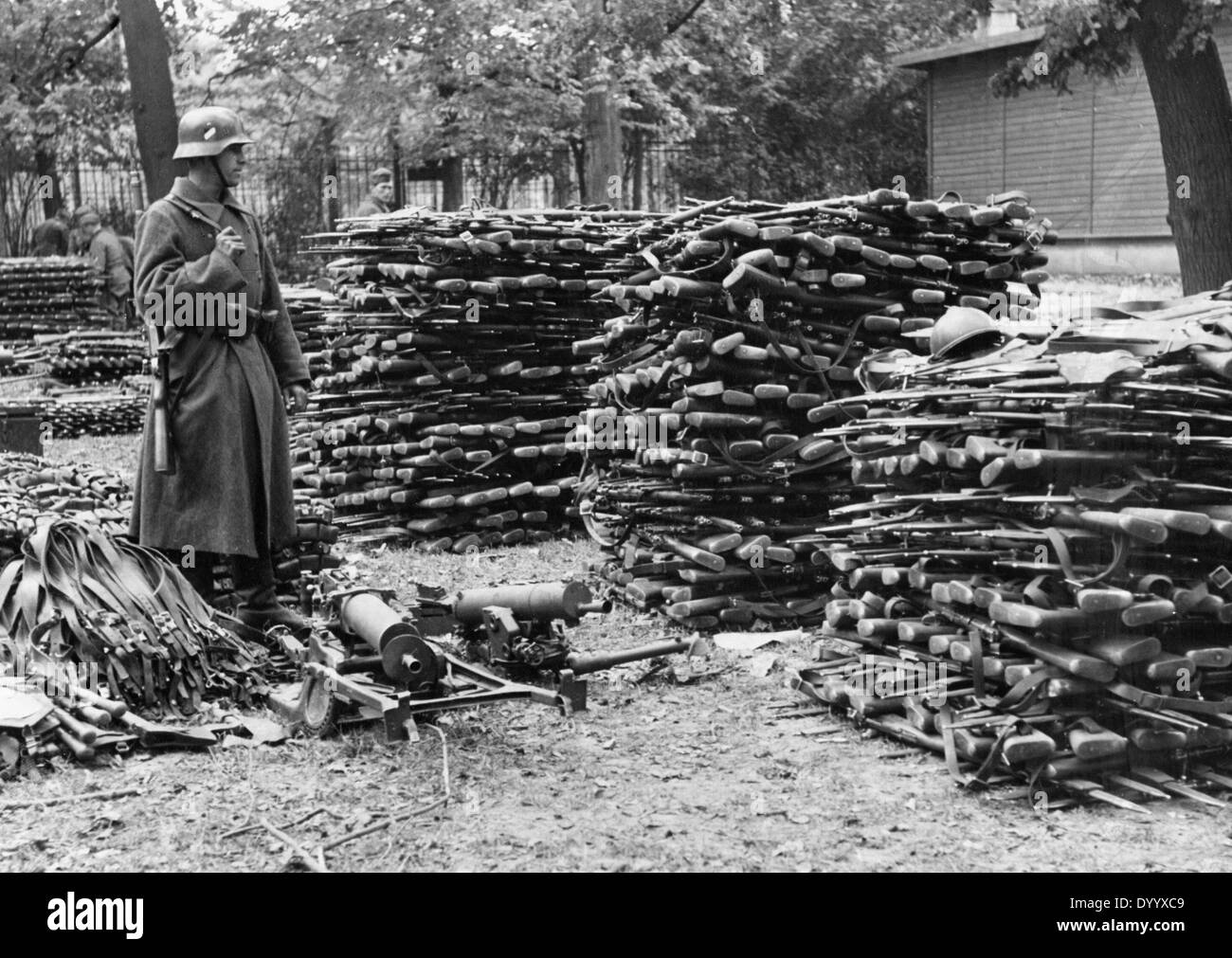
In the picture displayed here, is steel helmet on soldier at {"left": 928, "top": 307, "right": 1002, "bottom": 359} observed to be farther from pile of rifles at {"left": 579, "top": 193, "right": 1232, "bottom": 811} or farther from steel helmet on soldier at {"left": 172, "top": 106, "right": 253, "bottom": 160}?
steel helmet on soldier at {"left": 172, "top": 106, "right": 253, "bottom": 160}

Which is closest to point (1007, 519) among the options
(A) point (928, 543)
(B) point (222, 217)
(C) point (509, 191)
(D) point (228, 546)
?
(A) point (928, 543)

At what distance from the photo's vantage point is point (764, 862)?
16.0ft

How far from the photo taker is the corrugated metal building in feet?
70.6

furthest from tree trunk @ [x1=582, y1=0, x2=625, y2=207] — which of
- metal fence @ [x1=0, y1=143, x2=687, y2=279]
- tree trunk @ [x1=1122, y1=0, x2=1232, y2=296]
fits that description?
tree trunk @ [x1=1122, y1=0, x2=1232, y2=296]

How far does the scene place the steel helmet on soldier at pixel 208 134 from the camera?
24.2 ft

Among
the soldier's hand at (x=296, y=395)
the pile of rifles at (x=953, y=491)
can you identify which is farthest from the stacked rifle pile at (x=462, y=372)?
the soldier's hand at (x=296, y=395)

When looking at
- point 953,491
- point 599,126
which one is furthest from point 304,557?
point 599,126

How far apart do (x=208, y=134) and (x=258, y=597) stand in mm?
2314

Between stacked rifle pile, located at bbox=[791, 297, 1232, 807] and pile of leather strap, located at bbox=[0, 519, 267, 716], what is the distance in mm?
2853

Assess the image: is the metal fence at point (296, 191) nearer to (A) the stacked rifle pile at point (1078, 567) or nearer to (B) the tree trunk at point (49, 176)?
(B) the tree trunk at point (49, 176)

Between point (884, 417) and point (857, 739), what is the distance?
4.61 ft

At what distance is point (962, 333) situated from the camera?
269 inches

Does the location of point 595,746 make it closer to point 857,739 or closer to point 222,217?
point 857,739

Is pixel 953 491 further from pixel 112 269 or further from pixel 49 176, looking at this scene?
pixel 49 176
